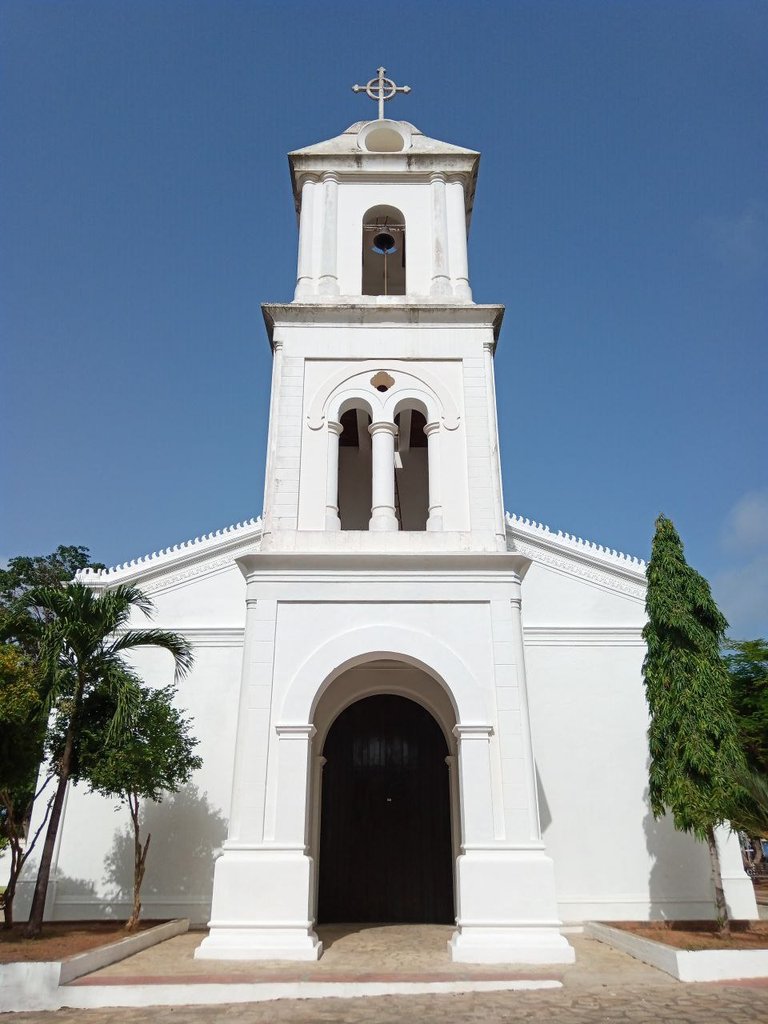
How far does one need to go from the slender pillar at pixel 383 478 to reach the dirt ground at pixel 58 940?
6.27 metres

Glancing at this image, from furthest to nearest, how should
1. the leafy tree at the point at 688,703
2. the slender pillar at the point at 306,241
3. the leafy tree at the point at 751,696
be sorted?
the leafy tree at the point at 751,696 → the slender pillar at the point at 306,241 → the leafy tree at the point at 688,703

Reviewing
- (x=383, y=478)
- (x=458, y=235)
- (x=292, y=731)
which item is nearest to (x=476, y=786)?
(x=292, y=731)

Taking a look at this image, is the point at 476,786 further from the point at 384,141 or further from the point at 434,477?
the point at 384,141

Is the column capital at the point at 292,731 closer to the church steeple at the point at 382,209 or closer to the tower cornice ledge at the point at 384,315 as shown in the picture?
the tower cornice ledge at the point at 384,315

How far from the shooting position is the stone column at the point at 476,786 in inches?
352

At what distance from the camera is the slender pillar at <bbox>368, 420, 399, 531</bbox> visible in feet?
36.4

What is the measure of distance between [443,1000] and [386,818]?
220 inches

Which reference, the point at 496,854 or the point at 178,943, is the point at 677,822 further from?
the point at 178,943

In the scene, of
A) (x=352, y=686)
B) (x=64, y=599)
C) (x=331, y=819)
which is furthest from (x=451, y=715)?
(x=64, y=599)

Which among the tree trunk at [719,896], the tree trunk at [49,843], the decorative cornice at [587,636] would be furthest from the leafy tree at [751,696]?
the tree trunk at [49,843]

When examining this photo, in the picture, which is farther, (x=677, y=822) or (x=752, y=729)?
(x=752, y=729)

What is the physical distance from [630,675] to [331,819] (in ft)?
19.7

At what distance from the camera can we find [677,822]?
10.8 metres

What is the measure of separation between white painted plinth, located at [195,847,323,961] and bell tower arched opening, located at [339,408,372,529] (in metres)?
6.17
